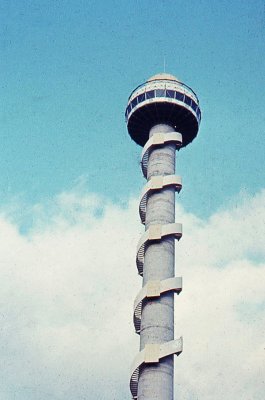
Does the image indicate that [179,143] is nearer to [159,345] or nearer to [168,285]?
[168,285]

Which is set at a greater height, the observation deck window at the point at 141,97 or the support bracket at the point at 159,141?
the observation deck window at the point at 141,97

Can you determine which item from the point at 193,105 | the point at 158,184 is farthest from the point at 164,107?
the point at 158,184

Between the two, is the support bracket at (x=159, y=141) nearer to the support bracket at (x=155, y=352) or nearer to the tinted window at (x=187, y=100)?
the tinted window at (x=187, y=100)

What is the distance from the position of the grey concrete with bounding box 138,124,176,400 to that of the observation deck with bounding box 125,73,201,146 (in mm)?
1869

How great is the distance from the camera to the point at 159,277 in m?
56.3

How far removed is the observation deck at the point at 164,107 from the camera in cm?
6800

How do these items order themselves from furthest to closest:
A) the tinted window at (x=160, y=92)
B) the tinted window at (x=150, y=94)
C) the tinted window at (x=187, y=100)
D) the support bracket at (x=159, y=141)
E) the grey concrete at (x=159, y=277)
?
the tinted window at (x=187, y=100), the tinted window at (x=150, y=94), the tinted window at (x=160, y=92), the support bracket at (x=159, y=141), the grey concrete at (x=159, y=277)

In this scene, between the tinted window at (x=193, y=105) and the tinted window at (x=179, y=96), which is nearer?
the tinted window at (x=179, y=96)

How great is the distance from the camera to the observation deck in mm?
68000

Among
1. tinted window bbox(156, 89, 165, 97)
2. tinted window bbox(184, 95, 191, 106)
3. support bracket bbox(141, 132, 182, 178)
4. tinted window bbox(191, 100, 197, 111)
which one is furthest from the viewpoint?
tinted window bbox(191, 100, 197, 111)

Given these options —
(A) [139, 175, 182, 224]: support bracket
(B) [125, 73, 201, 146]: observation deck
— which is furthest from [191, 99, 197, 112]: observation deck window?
(A) [139, 175, 182, 224]: support bracket

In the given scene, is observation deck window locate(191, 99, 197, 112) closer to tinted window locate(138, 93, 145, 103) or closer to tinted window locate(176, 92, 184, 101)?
tinted window locate(176, 92, 184, 101)

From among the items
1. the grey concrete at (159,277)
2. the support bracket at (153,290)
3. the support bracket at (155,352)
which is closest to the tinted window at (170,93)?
the grey concrete at (159,277)

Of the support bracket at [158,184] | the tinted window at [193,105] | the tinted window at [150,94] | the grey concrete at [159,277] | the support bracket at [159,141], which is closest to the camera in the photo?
the grey concrete at [159,277]
